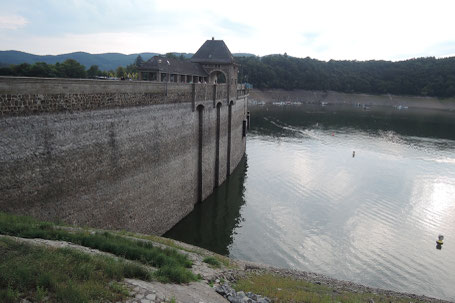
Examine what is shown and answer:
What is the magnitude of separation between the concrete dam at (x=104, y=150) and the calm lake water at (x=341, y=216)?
12.6 ft

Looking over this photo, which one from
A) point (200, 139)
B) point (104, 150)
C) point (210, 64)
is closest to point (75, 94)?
point (104, 150)

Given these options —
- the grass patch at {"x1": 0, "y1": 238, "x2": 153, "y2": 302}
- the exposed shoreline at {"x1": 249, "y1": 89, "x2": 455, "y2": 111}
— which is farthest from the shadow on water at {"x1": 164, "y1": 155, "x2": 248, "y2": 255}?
the exposed shoreline at {"x1": 249, "y1": 89, "x2": 455, "y2": 111}

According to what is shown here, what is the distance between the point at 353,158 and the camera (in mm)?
52406

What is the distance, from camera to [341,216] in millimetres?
30125

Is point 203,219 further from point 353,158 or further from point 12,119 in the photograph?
point 353,158

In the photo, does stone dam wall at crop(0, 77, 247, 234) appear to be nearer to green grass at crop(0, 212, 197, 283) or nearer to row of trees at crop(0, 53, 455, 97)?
green grass at crop(0, 212, 197, 283)

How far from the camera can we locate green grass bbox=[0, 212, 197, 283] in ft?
35.0

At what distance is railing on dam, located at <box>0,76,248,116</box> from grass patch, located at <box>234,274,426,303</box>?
11106 millimetres

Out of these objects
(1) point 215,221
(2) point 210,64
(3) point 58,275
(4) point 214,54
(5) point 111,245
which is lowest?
(1) point 215,221

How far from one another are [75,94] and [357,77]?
186159 mm

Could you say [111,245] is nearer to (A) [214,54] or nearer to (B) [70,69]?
(A) [214,54]

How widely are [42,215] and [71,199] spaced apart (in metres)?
1.70

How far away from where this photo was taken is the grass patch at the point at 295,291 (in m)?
12.0

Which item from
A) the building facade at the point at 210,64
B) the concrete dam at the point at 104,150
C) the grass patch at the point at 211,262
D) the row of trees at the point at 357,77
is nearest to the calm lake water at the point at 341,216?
the concrete dam at the point at 104,150
